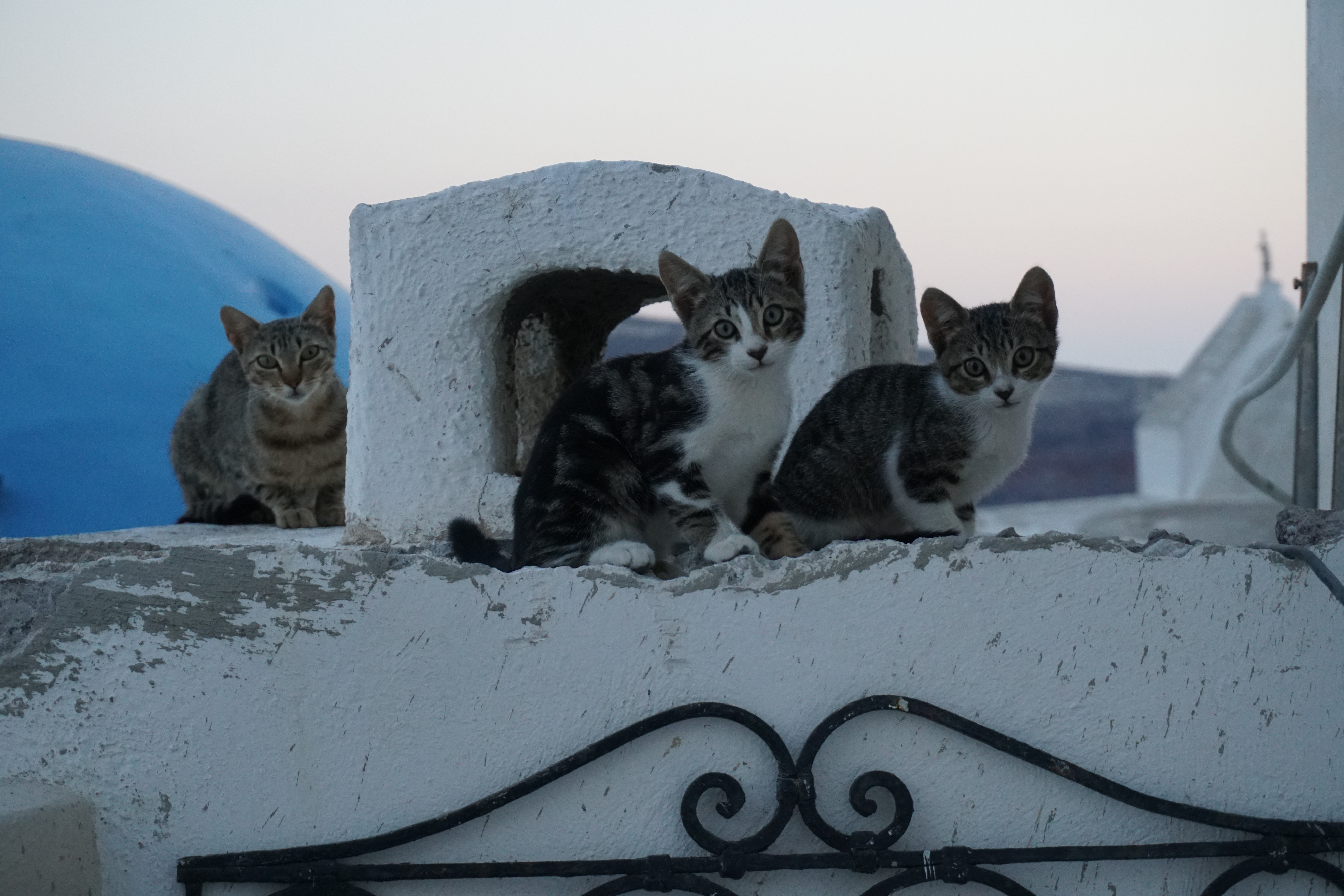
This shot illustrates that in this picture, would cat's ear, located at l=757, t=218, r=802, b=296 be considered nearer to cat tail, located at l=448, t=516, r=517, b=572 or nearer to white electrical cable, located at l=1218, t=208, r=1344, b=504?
cat tail, located at l=448, t=516, r=517, b=572

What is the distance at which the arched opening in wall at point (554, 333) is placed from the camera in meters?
2.81

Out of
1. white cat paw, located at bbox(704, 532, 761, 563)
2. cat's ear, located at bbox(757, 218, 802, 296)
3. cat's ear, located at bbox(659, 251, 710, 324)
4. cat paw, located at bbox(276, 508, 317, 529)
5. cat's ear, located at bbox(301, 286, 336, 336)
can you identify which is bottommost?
cat paw, located at bbox(276, 508, 317, 529)

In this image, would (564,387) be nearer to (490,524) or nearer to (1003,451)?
(490,524)

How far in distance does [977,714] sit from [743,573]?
1.19 feet

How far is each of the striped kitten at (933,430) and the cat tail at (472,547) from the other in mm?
562

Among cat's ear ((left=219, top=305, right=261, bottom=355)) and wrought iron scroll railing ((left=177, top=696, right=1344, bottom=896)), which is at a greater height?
cat's ear ((left=219, top=305, right=261, bottom=355))

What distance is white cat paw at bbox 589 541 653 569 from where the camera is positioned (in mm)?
1845

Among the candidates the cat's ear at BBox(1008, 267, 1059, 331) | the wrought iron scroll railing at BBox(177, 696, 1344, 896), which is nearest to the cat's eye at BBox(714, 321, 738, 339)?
the cat's ear at BBox(1008, 267, 1059, 331)

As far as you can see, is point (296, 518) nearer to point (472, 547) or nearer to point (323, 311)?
point (323, 311)

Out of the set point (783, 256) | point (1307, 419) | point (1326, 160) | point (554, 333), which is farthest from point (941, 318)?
point (1326, 160)

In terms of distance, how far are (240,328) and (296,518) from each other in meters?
0.60

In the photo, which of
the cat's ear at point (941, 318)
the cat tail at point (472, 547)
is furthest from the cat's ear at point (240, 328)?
the cat's ear at point (941, 318)

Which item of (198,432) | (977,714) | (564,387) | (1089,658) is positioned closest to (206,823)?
(977,714)

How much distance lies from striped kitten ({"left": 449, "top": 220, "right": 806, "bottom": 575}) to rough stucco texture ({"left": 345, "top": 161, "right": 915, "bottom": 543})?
0.36 meters
